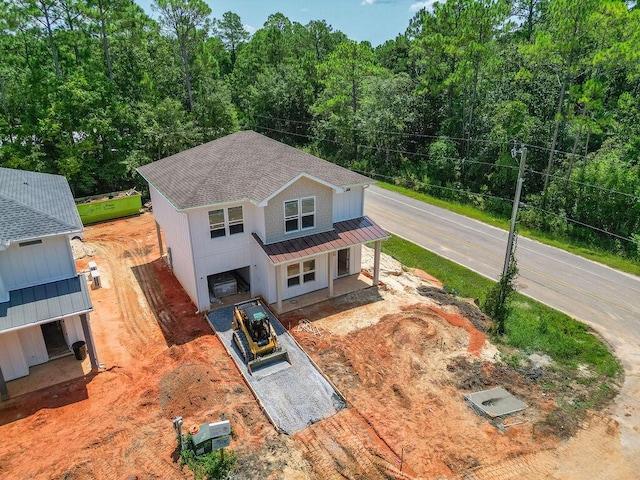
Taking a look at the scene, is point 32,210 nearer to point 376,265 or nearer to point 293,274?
point 293,274

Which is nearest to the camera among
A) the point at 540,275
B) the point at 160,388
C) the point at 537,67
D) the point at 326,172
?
the point at 160,388

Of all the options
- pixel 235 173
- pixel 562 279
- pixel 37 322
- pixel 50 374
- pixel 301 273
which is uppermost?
pixel 235 173

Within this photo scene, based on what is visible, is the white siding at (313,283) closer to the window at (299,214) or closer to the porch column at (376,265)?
the window at (299,214)

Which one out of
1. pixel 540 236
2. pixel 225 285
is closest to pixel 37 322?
pixel 225 285

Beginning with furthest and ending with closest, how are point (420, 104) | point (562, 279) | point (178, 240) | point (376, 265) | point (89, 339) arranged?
point (420, 104), point (562, 279), point (376, 265), point (178, 240), point (89, 339)

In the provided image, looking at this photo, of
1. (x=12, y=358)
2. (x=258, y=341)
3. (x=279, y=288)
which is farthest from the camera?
(x=279, y=288)

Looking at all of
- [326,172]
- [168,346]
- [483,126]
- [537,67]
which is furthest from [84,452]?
[537,67]

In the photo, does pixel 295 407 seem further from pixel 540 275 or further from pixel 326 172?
pixel 540 275

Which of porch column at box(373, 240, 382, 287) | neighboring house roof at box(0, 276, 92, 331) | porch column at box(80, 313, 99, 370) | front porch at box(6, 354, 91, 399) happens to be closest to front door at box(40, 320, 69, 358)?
front porch at box(6, 354, 91, 399)
